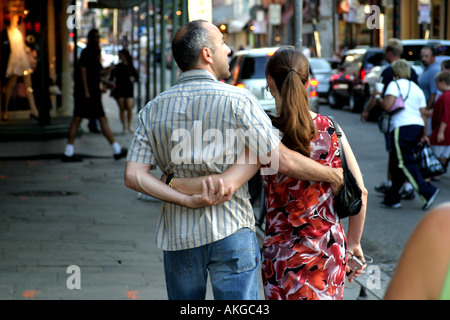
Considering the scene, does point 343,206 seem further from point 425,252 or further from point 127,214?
point 127,214

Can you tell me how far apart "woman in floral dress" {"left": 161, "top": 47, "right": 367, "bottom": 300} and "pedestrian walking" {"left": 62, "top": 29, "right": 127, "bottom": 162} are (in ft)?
31.8

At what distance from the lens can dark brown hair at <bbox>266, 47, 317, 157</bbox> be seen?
141 inches

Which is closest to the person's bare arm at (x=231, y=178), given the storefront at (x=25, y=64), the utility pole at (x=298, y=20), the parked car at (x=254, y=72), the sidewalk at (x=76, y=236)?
the sidewalk at (x=76, y=236)

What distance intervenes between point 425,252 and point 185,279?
205 centimetres

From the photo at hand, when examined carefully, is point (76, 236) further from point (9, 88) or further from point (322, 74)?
point (322, 74)

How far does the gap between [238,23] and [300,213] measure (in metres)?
65.2

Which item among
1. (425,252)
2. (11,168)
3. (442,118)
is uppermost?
(425,252)

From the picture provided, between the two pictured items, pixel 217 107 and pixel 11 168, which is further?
pixel 11 168

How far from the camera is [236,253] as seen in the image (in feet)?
10.7

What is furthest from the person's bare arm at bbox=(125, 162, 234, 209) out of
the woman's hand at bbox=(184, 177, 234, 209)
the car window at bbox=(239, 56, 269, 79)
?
the car window at bbox=(239, 56, 269, 79)

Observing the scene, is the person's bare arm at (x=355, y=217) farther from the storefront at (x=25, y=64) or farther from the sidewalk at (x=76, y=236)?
the storefront at (x=25, y=64)

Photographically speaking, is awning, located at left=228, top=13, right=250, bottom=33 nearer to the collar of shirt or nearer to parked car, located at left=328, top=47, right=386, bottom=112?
parked car, located at left=328, top=47, right=386, bottom=112
